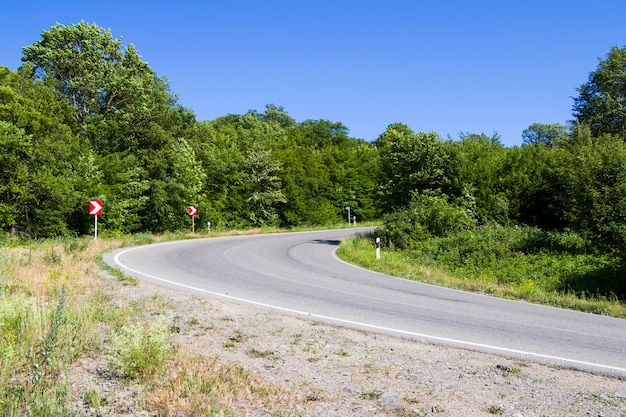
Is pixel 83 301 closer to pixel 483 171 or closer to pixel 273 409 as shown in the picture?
pixel 273 409

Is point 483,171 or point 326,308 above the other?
point 483,171

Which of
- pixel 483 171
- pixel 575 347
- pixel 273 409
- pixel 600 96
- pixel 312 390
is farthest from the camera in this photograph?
pixel 600 96

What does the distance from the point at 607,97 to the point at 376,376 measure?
167 feet

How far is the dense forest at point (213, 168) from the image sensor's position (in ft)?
83.8

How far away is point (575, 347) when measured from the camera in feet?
25.6

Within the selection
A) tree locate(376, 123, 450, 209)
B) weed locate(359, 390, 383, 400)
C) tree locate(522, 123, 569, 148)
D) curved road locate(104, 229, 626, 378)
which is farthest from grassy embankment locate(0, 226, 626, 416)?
tree locate(522, 123, 569, 148)

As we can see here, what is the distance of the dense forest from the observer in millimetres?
25531

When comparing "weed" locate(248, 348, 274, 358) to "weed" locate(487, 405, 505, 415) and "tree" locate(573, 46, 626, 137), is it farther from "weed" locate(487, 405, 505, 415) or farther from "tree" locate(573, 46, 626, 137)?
"tree" locate(573, 46, 626, 137)

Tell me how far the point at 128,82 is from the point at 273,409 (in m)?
36.6

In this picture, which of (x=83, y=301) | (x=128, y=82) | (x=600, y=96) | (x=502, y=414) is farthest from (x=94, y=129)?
(x=600, y=96)

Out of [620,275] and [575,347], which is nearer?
[575,347]

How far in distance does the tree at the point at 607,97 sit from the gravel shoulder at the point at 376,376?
46499 millimetres

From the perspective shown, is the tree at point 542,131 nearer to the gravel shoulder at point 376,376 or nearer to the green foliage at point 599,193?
the green foliage at point 599,193

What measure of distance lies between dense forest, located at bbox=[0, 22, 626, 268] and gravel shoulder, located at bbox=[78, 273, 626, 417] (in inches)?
533
